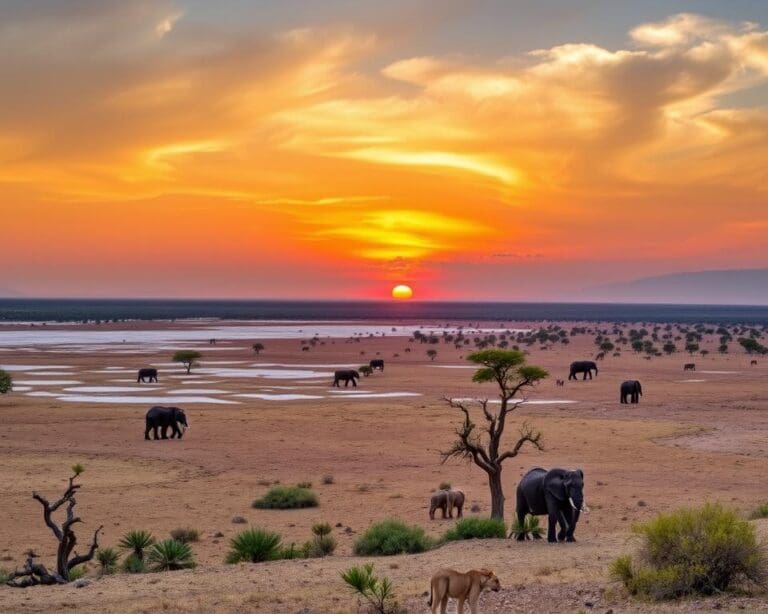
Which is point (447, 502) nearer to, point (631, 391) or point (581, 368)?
point (631, 391)

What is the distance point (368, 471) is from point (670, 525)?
1780 centimetres

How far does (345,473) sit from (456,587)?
58.7ft

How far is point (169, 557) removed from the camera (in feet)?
55.9

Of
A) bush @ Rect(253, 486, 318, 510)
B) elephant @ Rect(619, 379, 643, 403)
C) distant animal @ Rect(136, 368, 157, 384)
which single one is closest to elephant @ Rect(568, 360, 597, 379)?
elephant @ Rect(619, 379, 643, 403)

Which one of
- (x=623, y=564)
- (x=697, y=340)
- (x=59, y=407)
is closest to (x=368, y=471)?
(x=623, y=564)

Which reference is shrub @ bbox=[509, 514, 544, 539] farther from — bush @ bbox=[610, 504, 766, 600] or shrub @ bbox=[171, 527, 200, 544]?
shrub @ bbox=[171, 527, 200, 544]

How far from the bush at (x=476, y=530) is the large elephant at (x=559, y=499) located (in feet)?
1.67

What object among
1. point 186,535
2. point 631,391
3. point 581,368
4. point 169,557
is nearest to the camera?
point 169,557

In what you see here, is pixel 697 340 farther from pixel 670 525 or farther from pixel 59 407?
pixel 670 525

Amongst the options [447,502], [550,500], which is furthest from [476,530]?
[447,502]

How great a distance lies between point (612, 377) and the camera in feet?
214

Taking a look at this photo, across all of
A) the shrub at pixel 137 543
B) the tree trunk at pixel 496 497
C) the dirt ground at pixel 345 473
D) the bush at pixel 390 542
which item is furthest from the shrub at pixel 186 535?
the tree trunk at pixel 496 497

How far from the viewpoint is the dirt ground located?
1401cm

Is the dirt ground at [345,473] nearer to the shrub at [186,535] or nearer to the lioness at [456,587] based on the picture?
the shrub at [186,535]
